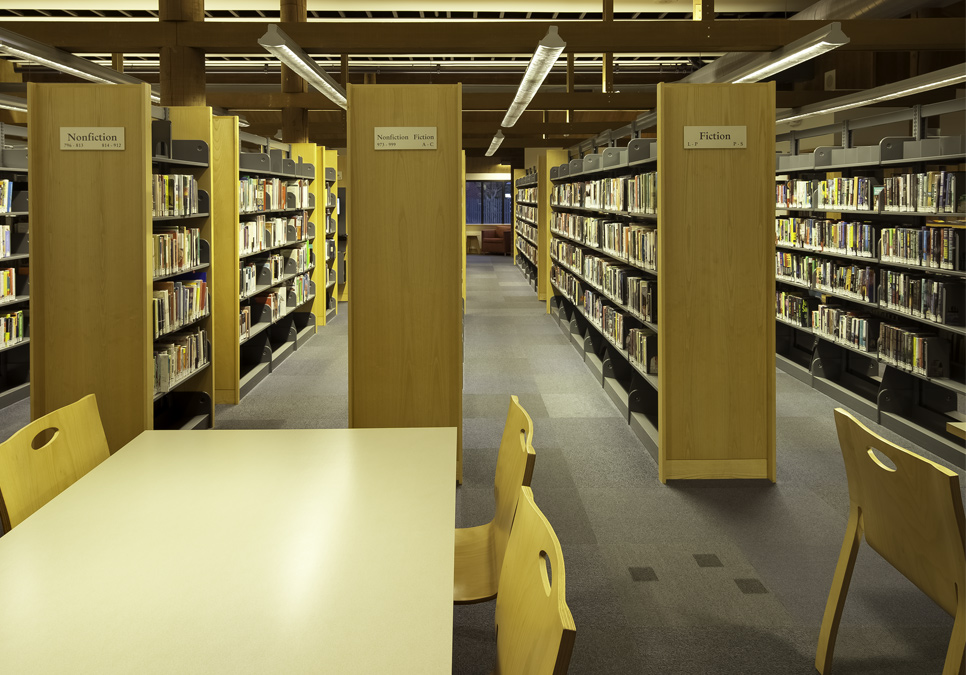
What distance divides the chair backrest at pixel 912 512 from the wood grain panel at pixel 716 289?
207 cm

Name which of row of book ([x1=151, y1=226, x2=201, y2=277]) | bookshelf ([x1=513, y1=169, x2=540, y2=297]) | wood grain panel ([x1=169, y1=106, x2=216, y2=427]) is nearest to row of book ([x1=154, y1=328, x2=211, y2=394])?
wood grain panel ([x1=169, y1=106, x2=216, y2=427])

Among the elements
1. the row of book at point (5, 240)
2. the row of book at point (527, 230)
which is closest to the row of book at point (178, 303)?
the row of book at point (5, 240)

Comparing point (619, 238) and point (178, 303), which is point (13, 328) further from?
point (619, 238)

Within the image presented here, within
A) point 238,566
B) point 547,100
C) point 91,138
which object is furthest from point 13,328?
point 547,100

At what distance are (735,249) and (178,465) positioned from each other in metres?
3.30

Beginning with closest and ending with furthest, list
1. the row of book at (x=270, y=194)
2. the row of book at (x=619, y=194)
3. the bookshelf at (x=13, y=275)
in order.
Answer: the row of book at (x=619, y=194) → the bookshelf at (x=13, y=275) → the row of book at (x=270, y=194)

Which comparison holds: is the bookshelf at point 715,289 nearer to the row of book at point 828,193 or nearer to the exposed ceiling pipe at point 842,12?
the row of book at point 828,193

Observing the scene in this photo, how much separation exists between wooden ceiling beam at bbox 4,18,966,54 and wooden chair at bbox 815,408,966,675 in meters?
4.83

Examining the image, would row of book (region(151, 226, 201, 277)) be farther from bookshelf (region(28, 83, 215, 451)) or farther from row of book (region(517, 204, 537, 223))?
row of book (region(517, 204, 537, 223))

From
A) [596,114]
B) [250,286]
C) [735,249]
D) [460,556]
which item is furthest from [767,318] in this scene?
[596,114]

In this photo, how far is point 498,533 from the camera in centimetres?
267

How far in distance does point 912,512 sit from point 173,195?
4.46 meters

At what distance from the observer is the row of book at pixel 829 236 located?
633 cm

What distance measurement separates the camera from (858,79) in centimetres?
1155
